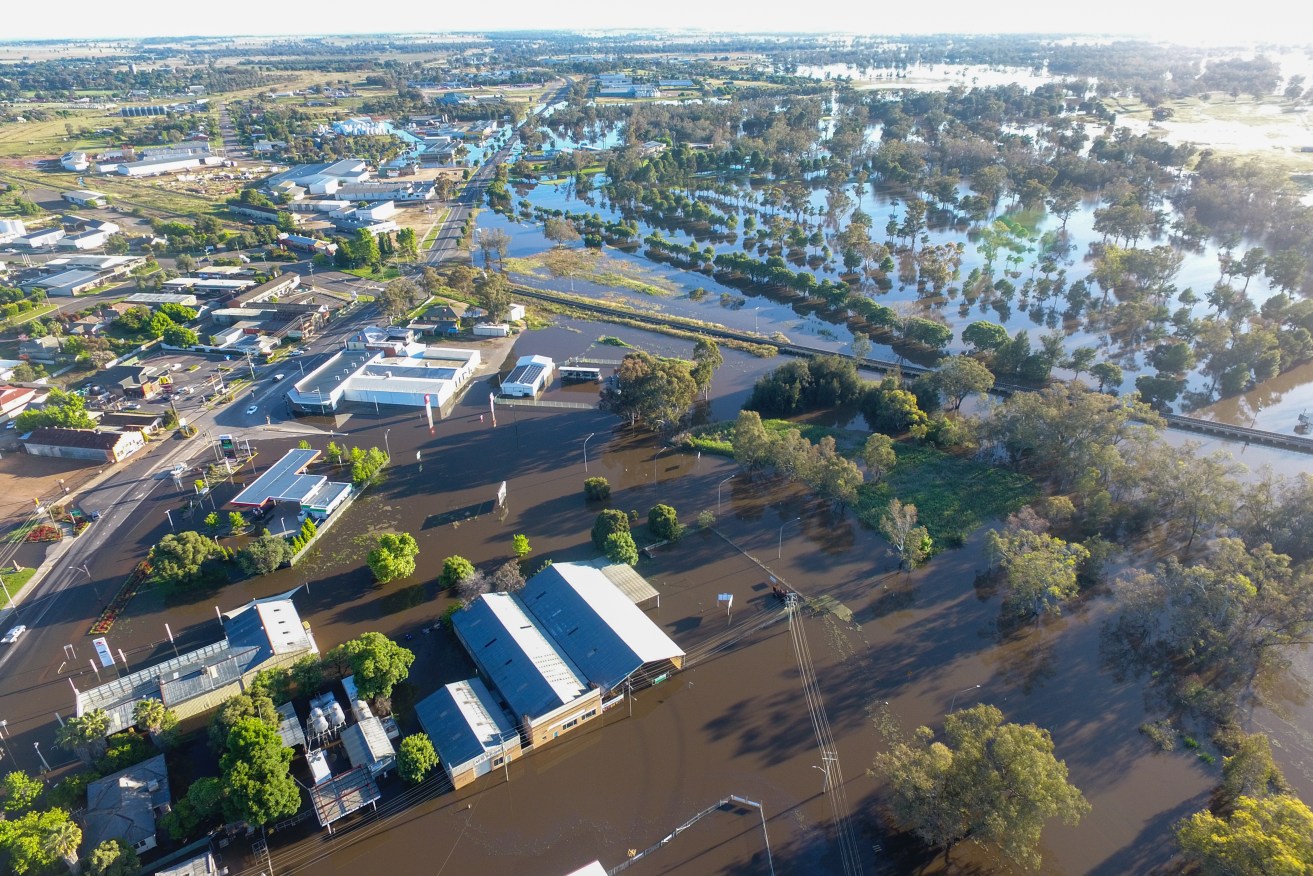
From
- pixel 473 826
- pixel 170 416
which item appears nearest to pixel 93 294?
pixel 170 416

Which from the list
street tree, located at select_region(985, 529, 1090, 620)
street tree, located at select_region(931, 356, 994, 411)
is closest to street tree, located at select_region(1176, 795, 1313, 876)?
street tree, located at select_region(985, 529, 1090, 620)

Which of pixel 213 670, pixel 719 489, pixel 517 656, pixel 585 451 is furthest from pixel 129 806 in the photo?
pixel 719 489

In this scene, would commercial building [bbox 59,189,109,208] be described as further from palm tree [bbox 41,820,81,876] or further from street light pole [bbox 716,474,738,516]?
palm tree [bbox 41,820,81,876]

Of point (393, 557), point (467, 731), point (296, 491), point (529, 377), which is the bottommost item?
point (467, 731)

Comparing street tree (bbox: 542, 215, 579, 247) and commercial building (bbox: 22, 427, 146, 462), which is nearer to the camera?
commercial building (bbox: 22, 427, 146, 462)

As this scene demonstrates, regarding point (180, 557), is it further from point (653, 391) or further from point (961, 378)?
point (961, 378)

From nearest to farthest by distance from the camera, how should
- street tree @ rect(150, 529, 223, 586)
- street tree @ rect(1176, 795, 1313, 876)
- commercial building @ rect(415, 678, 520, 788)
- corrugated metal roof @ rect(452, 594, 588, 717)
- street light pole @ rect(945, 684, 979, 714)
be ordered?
street tree @ rect(1176, 795, 1313, 876), commercial building @ rect(415, 678, 520, 788), corrugated metal roof @ rect(452, 594, 588, 717), street light pole @ rect(945, 684, 979, 714), street tree @ rect(150, 529, 223, 586)

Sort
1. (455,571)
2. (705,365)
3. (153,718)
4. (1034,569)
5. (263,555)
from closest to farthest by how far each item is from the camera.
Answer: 1. (153,718)
2. (1034,569)
3. (455,571)
4. (263,555)
5. (705,365)
